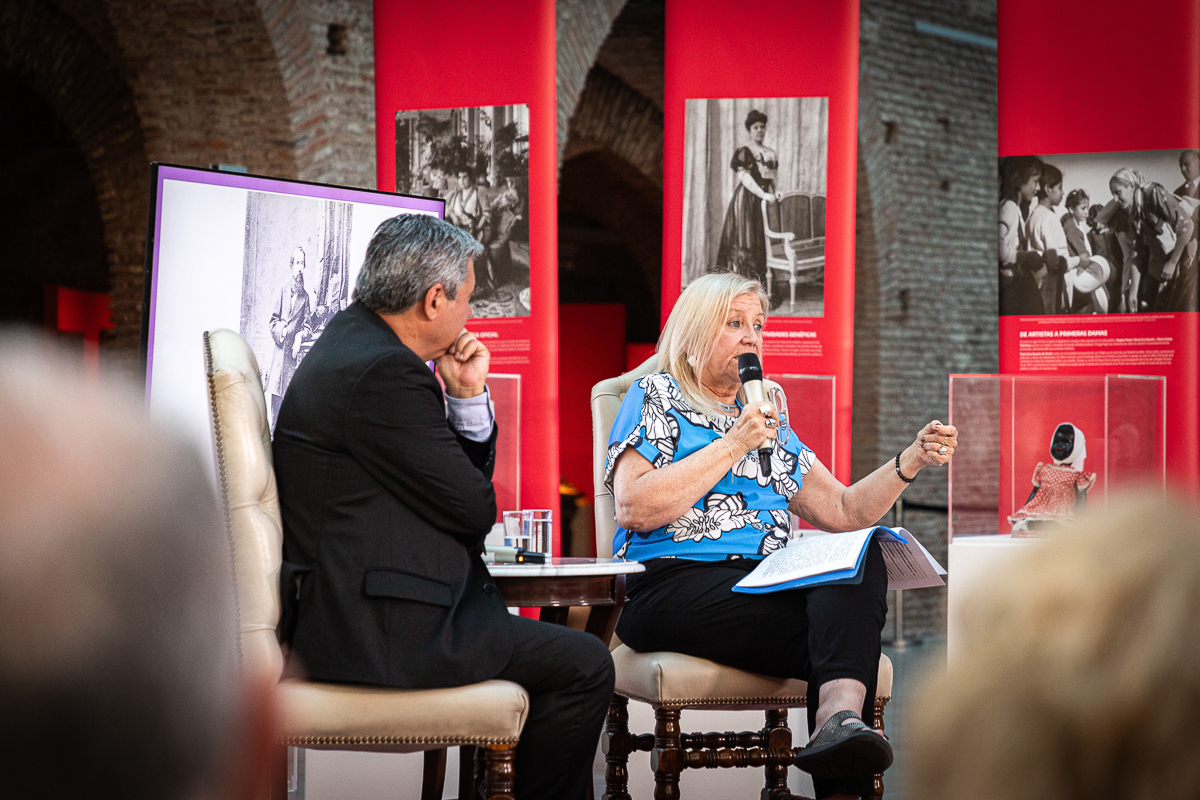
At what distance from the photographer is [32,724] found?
0.50m

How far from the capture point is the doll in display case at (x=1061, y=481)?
162 inches

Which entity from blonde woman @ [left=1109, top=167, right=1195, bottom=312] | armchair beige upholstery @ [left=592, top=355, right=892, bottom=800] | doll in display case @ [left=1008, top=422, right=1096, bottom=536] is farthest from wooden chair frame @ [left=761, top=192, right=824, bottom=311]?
armchair beige upholstery @ [left=592, top=355, right=892, bottom=800]

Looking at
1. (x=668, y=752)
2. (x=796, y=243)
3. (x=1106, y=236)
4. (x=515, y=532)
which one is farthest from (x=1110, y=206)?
(x=668, y=752)

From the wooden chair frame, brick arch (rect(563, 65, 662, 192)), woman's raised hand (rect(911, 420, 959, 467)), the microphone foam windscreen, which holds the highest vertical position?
brick arch (rect(563, 65, 662, 192))

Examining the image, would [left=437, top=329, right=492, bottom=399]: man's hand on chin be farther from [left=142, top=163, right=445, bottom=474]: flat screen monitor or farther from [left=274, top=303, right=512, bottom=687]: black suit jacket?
[left=142, top=163, right=445, bottom=474]: flat screen monitor

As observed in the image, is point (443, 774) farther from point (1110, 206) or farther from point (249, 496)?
point (1110, 206)

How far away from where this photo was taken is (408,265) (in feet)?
7.81

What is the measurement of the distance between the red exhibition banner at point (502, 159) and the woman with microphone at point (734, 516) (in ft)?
5.00

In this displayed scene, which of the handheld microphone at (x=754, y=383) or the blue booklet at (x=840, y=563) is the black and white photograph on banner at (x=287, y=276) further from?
the blue booklet at (x=840, y=563)

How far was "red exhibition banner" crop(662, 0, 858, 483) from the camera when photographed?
4625 millimetres

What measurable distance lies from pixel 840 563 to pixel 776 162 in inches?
97.2

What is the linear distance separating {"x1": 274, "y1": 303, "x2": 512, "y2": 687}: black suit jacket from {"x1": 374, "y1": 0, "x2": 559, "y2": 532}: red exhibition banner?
236 cm

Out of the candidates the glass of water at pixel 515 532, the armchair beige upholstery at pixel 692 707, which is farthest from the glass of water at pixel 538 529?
the armchair beige upholstery at pixel 692 707

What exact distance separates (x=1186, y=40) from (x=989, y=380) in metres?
1.69
